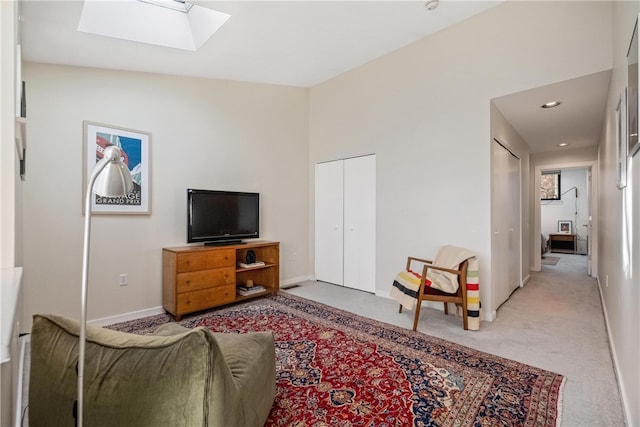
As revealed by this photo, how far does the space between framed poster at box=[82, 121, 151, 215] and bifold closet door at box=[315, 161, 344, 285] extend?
2.48 metres

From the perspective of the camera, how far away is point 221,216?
12.2 feet

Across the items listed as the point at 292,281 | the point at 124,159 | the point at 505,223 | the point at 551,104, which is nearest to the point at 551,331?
the point at 505,223

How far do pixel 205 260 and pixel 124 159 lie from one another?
4.29 ft

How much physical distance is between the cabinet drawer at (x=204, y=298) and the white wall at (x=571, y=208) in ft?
29.0

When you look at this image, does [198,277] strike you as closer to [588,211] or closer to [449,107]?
[449,107]

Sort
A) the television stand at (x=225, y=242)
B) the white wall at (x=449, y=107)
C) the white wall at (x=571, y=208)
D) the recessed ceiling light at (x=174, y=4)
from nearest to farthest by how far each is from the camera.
A: the white wall at (x=449, y=107), the recessed ceiling light at (x=174, y=4), the television stand at (x=225, y=242), the white wall at (x=571, y=208)

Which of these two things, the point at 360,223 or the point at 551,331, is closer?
the point at 551,331

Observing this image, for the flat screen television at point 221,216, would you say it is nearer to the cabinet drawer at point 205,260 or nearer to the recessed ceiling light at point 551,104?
the cabinet drawer at point 205,260

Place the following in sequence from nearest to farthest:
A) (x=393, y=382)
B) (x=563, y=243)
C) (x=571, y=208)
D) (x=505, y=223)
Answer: (x=393, y=382)
(x=505, y=223)
(x=563, y=243)
(x=571, y=208)

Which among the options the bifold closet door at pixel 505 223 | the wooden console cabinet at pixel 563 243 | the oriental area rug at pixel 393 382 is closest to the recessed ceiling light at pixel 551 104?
the bifold closet door at pixel 505 223

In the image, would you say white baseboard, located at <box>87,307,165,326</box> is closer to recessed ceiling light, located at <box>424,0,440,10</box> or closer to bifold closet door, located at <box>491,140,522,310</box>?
bifold closet door, located at <box>491,140,522,310</box>

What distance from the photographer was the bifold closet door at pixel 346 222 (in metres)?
4.23

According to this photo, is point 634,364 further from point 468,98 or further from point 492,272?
point 468,98

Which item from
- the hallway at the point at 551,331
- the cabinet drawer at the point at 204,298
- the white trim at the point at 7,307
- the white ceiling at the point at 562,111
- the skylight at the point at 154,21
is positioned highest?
the skylight at the point at 154,21
